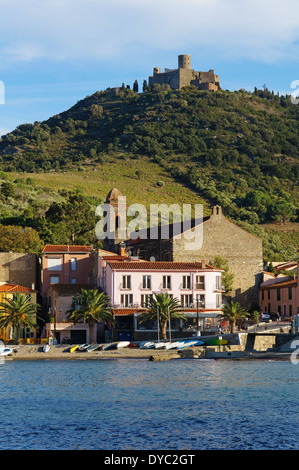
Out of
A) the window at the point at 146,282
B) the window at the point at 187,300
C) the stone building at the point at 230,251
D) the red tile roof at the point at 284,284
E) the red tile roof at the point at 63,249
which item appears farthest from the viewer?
the red tile roof at the point at 63,249

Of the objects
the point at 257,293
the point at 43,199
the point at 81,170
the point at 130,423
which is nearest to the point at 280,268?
the point at 257,293

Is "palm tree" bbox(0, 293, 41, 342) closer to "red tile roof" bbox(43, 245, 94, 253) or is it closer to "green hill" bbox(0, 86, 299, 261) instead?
"red tile roof" bbox(43, 245, 94, 253)

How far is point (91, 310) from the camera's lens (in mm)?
73000

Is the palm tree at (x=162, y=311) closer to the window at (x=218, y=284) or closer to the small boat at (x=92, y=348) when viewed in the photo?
the small boat at (x=92, y=348)

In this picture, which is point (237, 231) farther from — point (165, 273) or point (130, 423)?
point (130, 423)

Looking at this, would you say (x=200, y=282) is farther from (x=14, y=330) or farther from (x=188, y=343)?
(x=14, y=330)

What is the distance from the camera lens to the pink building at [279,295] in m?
83.9

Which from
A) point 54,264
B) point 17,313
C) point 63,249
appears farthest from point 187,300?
point 63,249

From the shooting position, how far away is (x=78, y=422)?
3825cm

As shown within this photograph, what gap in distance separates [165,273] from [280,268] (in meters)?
25.8

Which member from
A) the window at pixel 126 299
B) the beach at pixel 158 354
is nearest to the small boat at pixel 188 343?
the beach at pixel 158 354

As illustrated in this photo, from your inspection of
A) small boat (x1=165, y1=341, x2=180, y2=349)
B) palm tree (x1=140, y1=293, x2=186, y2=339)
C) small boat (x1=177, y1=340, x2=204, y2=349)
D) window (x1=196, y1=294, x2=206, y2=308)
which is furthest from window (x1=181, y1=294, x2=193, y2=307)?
small boat (x1=165, y1=341, x2=180, y2=349)

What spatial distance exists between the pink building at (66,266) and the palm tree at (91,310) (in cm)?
1467

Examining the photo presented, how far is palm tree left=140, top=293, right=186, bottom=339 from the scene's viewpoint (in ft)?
240
